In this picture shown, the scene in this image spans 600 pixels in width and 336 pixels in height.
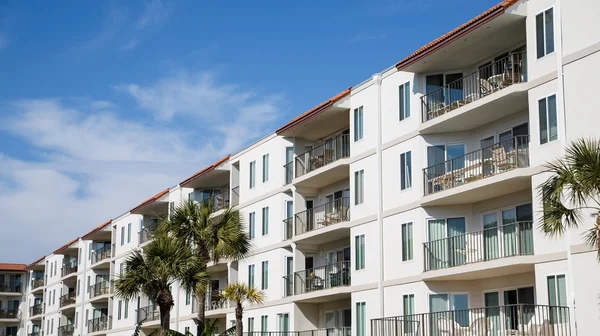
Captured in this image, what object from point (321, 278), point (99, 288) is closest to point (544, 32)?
point (321, 278)

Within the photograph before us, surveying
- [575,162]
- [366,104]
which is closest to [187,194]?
[366,104]

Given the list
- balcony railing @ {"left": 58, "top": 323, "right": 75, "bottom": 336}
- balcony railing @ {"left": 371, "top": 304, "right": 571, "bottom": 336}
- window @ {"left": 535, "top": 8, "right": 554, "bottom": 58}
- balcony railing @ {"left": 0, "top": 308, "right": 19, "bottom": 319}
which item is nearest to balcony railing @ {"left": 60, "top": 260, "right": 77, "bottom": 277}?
balcony railing @ {"left": 58, "top": 323, "right": 75, "bottom": 336}

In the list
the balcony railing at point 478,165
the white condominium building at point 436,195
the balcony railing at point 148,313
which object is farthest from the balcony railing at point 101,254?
the balcony railing at point 478,165

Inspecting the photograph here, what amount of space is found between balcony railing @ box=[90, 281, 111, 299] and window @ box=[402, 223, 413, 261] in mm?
44652

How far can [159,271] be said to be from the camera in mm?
42625

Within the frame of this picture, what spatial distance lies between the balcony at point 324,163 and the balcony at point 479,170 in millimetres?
7464

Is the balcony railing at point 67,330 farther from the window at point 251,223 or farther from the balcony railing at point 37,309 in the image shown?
the window at point 251,223

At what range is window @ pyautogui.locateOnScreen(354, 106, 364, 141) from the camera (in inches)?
1670

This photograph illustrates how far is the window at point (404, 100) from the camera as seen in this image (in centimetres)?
3856

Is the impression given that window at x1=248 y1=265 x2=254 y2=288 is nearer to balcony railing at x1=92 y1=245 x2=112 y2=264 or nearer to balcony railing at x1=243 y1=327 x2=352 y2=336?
balcony railing at x1=243 y1=327 x2=352 y2=336

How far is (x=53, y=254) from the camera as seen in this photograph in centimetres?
9688

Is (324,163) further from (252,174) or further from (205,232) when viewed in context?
(252,174)

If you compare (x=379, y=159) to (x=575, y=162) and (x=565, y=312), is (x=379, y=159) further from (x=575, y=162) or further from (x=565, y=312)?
(x=575, y=162)

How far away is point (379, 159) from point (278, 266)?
460 inches
